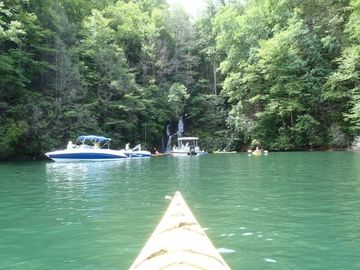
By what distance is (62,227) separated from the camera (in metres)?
7.73

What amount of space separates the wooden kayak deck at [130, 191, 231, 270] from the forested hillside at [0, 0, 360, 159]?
2712cm

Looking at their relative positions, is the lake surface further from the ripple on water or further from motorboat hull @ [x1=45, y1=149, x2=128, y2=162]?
motorboat hull @ [x1=45, y1=149, x2=128, y2=162]

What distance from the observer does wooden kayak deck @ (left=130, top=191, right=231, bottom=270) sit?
3.34 m

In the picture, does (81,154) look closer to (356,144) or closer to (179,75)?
(179,75)

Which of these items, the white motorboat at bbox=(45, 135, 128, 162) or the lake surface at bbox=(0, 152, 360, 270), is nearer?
the lake surface at bbox=(0, 152, 360, 270)

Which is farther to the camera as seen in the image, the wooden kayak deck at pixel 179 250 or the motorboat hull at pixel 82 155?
the motorboat hull at pixel 82 155

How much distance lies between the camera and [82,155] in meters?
29.7

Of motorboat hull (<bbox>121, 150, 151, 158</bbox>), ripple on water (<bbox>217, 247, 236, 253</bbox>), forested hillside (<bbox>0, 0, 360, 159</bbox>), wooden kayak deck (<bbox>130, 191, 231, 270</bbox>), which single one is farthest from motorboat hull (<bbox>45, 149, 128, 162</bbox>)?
wooden kayak deck (<bbox>130, 191, 231, 270</bbox>)

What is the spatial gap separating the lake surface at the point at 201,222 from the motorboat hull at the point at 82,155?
15.1 meters

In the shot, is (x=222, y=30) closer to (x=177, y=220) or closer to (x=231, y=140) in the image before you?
(x=231, y=140)

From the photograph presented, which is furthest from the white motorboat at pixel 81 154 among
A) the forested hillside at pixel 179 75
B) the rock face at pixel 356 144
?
the rock face at pixel 356 144

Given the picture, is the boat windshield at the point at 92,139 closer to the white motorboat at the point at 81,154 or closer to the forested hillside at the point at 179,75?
the white motorboat at the point at 81,154

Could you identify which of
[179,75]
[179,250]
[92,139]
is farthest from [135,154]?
[179,250]

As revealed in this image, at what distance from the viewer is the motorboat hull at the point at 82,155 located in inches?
1144
